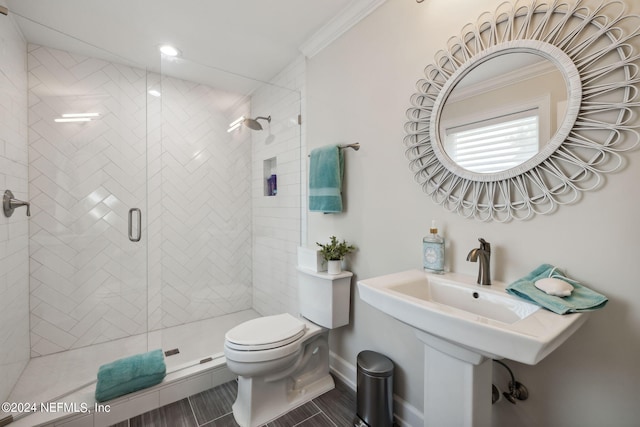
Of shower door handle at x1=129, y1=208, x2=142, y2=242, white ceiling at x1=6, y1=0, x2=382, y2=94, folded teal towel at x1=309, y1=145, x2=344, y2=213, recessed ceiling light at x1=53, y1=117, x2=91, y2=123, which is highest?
white ceiling at x1=6, y1=0, x2=382, y2=94

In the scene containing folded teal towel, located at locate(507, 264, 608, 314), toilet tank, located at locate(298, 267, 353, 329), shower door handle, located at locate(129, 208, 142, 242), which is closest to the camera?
folded teal towel, located at locate(507, 264, 608, 314)

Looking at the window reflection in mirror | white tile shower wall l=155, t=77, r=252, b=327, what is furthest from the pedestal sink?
white tile shower wall l=155, t=77, r=252, b=327

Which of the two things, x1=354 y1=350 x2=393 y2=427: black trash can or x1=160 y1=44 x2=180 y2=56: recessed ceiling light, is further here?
x1=160 y1=44 x2=180 y2=56: recessed ceiling light

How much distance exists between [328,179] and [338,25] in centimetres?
106

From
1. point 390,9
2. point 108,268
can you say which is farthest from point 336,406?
point 390,9

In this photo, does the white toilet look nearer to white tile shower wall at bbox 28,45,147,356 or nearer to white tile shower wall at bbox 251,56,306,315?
white tile shower wall at bbox 251,56,306,315

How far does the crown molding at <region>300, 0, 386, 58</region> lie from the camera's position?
1708 mm

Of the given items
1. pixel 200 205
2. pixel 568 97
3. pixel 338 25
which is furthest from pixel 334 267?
pixel 338 25

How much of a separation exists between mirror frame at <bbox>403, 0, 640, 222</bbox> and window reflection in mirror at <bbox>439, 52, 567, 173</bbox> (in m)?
0.03

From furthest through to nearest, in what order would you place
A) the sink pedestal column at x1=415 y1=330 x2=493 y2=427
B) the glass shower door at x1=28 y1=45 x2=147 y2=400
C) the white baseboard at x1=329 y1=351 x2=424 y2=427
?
the glass shower door at x1=28 y1=45 x2=147 y2=400 < the white baseboard at x1=329 y1=351 x2=424 y2=427 < the sink pedestal column at x1=415 y1=330 x2=493 y2=427

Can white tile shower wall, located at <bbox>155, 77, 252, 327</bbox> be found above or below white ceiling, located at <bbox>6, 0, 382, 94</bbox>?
below

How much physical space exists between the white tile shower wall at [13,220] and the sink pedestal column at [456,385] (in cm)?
230

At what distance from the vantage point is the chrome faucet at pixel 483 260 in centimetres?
115

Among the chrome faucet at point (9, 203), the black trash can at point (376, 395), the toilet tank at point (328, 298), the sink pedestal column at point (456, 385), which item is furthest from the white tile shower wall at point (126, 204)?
the sink pedestal column at point (456, 385)
